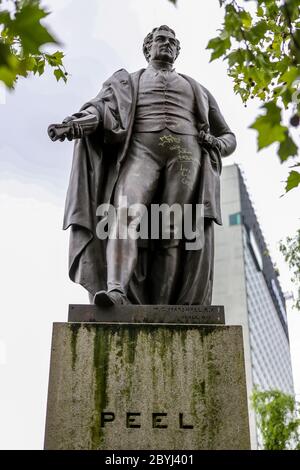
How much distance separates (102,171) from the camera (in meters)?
6.70

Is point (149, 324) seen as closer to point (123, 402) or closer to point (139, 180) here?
point (123, 402)

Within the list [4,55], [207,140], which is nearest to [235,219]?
[207,140]

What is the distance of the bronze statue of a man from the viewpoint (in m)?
6.26

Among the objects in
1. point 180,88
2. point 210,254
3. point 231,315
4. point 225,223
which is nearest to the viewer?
point 210,254

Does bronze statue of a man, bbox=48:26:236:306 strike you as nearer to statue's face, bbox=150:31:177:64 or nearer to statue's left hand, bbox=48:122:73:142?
statue's left hand, bbox=48:122:73:142

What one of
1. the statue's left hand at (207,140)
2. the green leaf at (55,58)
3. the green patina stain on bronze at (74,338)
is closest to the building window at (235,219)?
the green leaf at (55,58)

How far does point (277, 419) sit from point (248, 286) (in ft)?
177

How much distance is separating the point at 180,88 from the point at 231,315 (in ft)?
219

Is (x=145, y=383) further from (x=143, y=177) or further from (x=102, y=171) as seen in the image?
(x=102, y=171)

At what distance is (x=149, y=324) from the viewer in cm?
545

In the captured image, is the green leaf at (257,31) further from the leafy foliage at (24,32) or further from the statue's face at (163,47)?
the statue's face at (163,47)

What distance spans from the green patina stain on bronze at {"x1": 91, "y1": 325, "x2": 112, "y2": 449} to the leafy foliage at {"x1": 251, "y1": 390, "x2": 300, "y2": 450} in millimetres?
15269

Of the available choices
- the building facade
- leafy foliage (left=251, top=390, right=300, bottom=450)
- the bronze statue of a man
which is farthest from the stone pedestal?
the building facade
